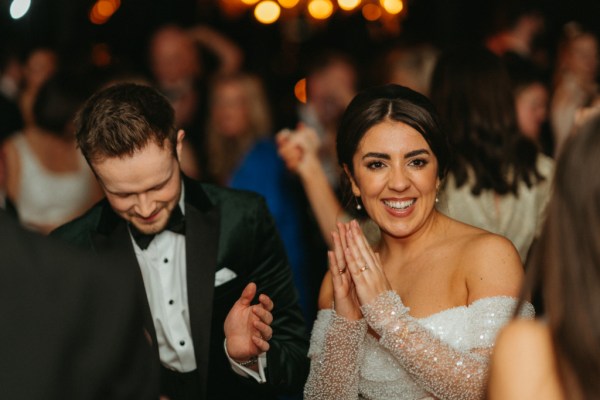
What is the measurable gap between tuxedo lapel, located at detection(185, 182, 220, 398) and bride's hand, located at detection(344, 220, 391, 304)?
469mm

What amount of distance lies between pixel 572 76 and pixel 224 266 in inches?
118

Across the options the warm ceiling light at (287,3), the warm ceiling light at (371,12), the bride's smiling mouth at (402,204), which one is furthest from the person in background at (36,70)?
the warm ceiling light at (371,12)

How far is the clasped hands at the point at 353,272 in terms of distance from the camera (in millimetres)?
2148

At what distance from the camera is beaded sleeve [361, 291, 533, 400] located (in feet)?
6.74

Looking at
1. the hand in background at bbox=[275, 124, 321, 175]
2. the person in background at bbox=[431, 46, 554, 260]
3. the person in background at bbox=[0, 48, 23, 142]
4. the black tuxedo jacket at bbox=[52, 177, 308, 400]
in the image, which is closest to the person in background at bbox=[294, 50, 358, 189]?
the hand in background at bbox=[275, 124, 321, 175]

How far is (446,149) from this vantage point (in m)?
2.38

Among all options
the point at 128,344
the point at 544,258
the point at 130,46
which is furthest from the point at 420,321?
the point at 130,46

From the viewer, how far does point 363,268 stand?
2174mm

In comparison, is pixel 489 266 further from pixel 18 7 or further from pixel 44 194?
pixel 44 194

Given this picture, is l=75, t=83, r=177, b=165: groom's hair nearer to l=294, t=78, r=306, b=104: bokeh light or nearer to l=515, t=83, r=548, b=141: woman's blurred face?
l=515, t=83, r=548, b=141: woman's blurred face

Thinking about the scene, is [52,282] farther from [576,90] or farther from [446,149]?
[576,90]

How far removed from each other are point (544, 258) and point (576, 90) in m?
3.53

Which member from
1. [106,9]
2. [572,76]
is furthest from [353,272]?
[106,9]

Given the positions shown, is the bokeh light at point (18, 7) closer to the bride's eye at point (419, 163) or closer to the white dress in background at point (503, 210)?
the bride's eye at point (419, 163)
